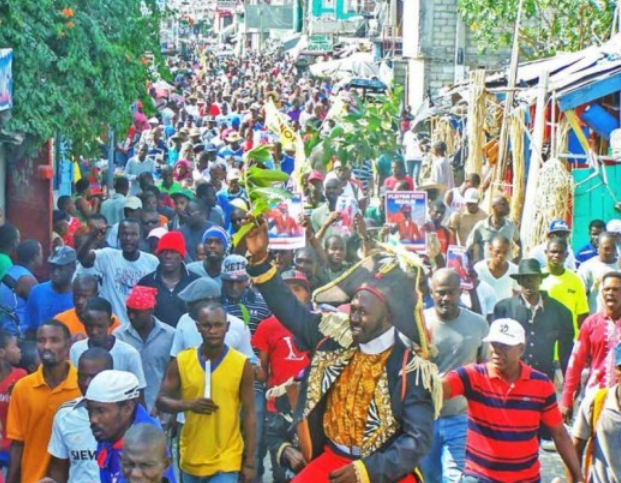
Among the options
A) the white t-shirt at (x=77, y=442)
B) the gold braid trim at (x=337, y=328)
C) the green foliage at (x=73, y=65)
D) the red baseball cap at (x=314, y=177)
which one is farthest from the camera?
the red baseball cap at (x=314, y=177)

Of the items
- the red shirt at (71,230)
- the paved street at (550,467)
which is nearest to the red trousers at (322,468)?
the paved street at (550,467)

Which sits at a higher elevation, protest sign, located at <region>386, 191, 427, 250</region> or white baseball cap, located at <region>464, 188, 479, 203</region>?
protest sign, located at <region>386, 191, 427, 250</region>

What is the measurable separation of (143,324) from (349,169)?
8.40 metres

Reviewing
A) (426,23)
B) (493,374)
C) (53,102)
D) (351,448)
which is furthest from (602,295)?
(426,23)

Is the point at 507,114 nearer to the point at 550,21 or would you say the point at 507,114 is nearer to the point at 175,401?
the point at 550,21

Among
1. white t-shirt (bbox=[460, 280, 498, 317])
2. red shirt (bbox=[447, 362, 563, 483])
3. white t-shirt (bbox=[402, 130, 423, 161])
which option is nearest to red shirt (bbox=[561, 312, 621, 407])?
white t-shirt (bbox=[460, 280, 498, 317])

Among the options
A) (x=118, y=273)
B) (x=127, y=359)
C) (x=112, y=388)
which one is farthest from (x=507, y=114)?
(x=112, y=388)

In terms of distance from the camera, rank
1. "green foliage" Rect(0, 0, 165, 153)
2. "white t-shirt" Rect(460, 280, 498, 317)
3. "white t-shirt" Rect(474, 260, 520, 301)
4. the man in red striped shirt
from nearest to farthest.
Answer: the man in red striped shirt → "white t-shirt" Rect(460, 280, 498, 317) → "white t-shirt" Rect(474, 260, 520, 301) → "green foliage" Rect(0, 0, 165, 153)

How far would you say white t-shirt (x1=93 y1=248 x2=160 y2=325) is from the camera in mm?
11008

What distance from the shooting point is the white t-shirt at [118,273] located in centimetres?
1101

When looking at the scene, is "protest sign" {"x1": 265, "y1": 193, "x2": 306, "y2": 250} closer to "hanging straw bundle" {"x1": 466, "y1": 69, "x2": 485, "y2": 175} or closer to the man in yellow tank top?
the man in yellow tank top

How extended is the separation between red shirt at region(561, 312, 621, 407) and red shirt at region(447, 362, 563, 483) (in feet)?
5.85

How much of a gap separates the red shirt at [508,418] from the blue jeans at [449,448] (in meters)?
0.92

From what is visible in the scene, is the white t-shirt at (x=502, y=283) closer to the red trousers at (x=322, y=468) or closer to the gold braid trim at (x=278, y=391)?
the gold braid trim at (x=278, y=391)
